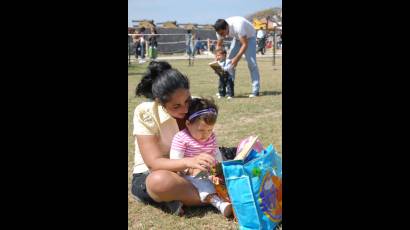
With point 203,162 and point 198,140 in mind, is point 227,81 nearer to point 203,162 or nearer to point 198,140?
point 198,140

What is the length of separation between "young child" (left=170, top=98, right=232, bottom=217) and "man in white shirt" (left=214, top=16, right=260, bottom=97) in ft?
15.2

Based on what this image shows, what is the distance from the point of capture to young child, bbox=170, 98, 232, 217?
254 cm

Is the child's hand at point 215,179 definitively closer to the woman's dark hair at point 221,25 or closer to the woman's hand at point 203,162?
the woman's hand at point 203,162

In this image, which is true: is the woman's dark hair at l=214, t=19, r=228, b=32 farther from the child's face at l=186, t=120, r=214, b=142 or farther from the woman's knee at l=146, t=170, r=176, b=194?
the woman's knee at l=146, t=170, r=176, b=194

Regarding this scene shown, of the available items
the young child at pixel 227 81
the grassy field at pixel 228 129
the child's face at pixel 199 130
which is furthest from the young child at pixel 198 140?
the young child at pixel 227 81

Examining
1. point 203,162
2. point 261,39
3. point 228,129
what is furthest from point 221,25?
point 261,39

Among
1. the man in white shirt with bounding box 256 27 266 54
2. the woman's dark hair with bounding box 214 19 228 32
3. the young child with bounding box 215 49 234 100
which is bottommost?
the young child with bounding box 215 49 234 100

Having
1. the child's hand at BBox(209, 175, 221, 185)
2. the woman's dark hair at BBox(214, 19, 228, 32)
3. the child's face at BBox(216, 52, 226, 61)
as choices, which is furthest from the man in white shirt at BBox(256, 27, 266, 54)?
the child's hand at BBox(209, 175, 221, 185)

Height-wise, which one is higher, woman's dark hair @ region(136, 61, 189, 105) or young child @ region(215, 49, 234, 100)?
young child @ region(215, 49, 234, 100)
